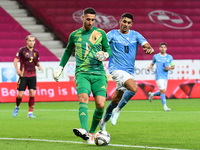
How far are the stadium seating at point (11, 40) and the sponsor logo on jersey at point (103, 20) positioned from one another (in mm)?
2997

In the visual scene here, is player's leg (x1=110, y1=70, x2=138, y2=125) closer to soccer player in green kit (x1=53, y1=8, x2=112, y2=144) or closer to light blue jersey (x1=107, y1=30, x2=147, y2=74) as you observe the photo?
light blue jersey (x1=107, y1=30, x2=147, y2=74)

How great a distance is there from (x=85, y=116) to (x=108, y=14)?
20.6 m

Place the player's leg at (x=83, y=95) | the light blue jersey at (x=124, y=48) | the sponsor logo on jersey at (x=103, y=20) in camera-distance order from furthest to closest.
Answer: the sponsor logo on jersey at (x=103, y=20), the light blue jersey at (x=124, y=48), the player's leg at (x=83, y=95)

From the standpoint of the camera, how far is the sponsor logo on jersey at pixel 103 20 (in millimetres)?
25391

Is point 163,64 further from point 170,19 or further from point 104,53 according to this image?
point 170,19

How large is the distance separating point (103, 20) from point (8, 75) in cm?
822

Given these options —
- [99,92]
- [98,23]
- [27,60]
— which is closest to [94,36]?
[99,92]

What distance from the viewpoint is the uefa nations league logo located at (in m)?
19.7

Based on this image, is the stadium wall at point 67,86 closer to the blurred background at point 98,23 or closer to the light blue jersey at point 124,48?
the blurred background at point 98,23

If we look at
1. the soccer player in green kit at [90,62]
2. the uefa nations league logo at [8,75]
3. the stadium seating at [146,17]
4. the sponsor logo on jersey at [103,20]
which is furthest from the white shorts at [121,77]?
the sponsor logo on jersey at [103,20]

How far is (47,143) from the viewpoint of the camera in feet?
20.0

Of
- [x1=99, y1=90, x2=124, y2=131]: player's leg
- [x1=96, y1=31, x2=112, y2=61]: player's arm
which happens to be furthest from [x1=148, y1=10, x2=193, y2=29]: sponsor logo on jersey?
[x1=96, y1=31, x2=112, y2=61]: player's arm

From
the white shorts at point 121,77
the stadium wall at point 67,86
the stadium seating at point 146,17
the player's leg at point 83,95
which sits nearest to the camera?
the player's leg at point 83,95

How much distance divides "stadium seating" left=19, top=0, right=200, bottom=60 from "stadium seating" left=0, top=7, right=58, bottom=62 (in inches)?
61.7
